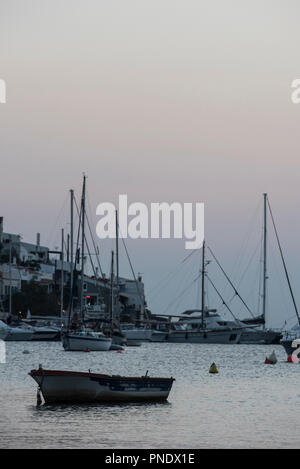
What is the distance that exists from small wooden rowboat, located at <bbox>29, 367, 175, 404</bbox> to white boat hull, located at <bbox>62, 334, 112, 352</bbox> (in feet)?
177

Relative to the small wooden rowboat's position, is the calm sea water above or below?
below

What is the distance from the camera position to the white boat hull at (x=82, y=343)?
322 feet

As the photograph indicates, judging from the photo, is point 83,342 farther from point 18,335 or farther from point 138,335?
point 138,335

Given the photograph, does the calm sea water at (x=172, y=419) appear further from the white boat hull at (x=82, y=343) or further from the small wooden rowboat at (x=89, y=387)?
the white boat hull at (x=82, y=343)

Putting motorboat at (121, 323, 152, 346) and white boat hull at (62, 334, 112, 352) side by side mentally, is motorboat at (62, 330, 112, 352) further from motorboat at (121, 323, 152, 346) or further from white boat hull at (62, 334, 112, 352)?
motorboat at (121, 323, 152, 346)

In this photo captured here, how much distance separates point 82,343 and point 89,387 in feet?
181

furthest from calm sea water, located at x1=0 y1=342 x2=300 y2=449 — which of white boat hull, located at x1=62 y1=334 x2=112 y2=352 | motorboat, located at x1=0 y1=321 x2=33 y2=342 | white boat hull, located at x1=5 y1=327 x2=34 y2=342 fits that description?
white boat hull, located at x1=5 y1=327 x2=34 y2=342

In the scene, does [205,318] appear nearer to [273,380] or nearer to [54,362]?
[54,362]

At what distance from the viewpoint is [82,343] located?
322 ft

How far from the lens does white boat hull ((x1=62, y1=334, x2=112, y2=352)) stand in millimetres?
98125

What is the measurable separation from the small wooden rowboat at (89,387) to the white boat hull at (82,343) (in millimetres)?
53931

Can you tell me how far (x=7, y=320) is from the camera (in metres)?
163

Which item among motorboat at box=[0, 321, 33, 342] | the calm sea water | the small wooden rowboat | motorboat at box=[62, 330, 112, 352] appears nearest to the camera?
the calm sea water
